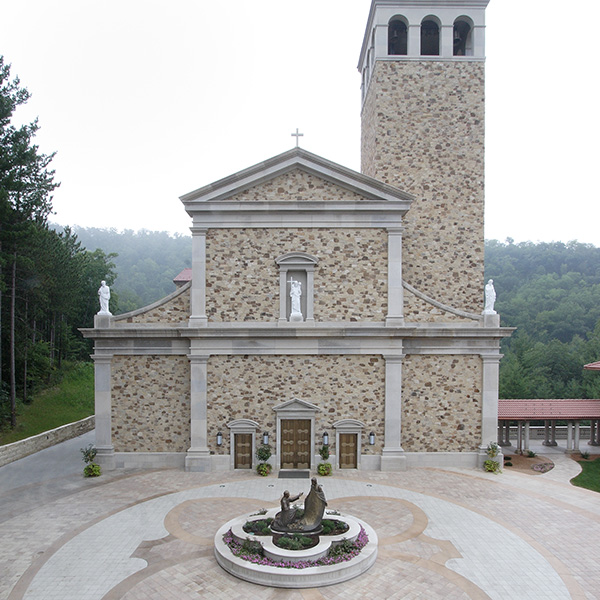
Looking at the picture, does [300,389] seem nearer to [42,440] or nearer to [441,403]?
[441,403]

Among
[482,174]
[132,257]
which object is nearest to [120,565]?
[482,174]

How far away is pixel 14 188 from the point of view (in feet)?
80.6

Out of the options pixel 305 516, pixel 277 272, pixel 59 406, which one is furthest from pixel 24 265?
pixel 305 516

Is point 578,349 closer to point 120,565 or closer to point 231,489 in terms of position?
point 231,489

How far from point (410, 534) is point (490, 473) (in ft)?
25.7

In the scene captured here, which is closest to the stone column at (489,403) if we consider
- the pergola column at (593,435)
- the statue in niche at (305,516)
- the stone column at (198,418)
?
the pergola column at (593,435)

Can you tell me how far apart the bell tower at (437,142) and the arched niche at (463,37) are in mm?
270

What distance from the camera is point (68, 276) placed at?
3834cm

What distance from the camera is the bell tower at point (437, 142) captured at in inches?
926

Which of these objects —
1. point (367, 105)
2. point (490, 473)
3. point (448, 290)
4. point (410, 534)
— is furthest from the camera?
point (367, 105)

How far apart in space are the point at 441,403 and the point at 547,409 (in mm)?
8023

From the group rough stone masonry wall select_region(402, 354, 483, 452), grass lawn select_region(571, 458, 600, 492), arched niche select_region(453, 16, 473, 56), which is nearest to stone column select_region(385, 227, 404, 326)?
rough stone masonry wall select_region(402, 354, 483, 452)

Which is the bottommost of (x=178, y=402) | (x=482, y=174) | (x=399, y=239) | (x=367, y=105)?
(x=178, y=402)

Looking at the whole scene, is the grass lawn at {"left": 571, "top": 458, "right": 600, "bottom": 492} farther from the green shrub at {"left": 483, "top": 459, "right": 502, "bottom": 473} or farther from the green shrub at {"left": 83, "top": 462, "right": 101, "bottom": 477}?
the green shrub at {"left": 83, "top": 462, "right": 101, "bottom": 477}
